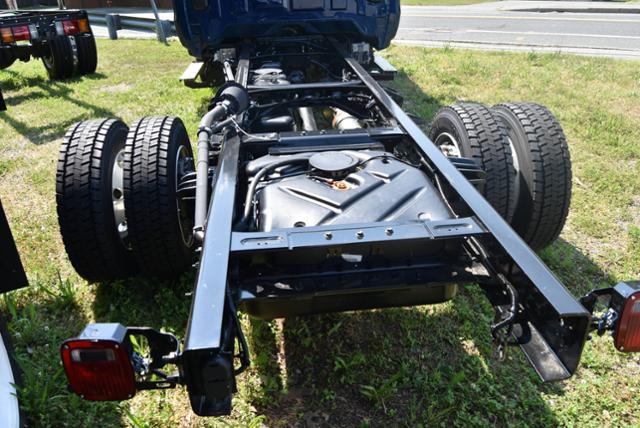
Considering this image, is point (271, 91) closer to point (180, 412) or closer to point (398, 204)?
point (398, 204)

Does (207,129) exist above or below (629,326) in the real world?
above

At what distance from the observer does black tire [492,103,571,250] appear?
9.60 ft

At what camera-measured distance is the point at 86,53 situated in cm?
809

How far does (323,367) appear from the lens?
8.24 feet

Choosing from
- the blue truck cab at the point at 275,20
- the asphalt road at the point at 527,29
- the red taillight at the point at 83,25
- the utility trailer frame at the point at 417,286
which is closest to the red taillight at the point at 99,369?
the utility trailer frame at the point at 417,286

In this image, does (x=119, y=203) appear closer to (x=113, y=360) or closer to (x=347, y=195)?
(x=347, y=195)

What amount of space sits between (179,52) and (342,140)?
8.64 m

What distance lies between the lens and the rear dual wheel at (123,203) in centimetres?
261

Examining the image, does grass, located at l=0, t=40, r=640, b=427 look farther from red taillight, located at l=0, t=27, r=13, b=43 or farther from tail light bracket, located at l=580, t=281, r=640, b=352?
red taillight, located at l=0, t=27, r=13, b=43

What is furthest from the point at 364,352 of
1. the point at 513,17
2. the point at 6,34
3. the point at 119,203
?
the point at 513,17

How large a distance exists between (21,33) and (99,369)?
7.29 metres

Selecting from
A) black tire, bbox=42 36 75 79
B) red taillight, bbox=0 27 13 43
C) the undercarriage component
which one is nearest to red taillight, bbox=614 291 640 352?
the undercarriage component

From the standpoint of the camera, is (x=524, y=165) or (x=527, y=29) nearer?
(x=524, y=165)

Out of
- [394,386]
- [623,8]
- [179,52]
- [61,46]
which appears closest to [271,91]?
[394,386]
